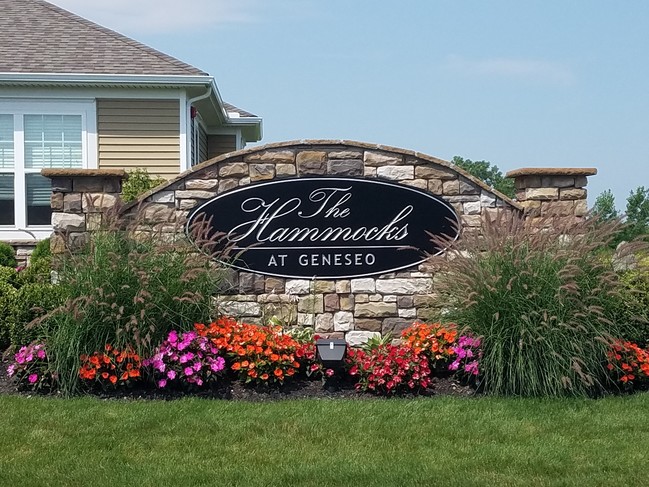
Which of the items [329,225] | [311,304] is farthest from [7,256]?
[329,225]

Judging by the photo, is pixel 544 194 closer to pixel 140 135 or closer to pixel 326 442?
pixel 326 442

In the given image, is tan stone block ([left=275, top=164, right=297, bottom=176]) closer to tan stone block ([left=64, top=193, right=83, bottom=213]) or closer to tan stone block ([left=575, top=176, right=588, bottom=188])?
tan stone block ([left=64, top=193, right=83, bottom=213])

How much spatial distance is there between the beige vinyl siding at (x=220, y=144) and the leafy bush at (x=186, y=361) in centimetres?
1174

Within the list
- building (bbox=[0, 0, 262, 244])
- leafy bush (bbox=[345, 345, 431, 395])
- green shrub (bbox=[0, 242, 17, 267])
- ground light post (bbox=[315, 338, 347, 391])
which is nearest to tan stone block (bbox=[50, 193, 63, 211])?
ground light post (bbox=[315, 338, 347, 391])

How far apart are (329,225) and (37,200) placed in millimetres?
6989

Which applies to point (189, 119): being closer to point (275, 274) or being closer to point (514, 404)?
point (275, 274)

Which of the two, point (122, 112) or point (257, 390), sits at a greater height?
point (122, 112)

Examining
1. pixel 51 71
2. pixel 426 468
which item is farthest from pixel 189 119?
pixel 426 468

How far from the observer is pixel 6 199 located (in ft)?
46.2

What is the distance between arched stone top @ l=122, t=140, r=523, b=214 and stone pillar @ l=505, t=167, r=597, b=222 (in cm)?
18

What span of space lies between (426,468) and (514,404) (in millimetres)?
1828

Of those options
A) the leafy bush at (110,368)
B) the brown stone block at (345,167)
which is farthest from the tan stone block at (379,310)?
the leafy bush at (110,368)

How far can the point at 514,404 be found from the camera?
706cm

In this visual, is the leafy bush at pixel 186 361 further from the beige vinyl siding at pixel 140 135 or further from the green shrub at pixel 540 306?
the beige vinyl siding at pixel 140 135
